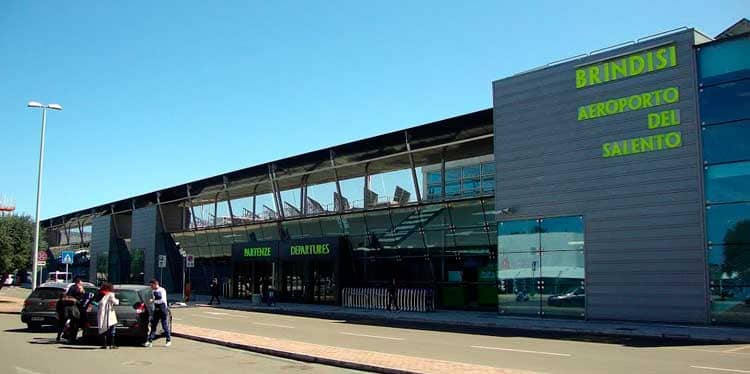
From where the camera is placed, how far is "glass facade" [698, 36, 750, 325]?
2022 centimetres

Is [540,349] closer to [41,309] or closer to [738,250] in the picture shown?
[738,250]

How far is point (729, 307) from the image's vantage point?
20172 mm

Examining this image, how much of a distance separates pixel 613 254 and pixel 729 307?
13.5ft

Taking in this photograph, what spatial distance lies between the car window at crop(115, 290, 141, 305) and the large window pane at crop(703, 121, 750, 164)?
18.0 meters

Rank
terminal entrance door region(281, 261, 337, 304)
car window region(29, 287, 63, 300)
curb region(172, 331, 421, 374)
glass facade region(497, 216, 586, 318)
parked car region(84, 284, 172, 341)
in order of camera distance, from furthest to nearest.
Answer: terminal entrance door region(281, 261, 337, 304) → glass facade region(497, 216, 586, 318) → car window region(29, 287, 63, 300) → parked car region(84, 284, 172, 341) → curb region(172, 331, 421, 374)

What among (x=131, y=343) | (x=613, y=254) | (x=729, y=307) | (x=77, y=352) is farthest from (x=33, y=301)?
(x=729, y=307)

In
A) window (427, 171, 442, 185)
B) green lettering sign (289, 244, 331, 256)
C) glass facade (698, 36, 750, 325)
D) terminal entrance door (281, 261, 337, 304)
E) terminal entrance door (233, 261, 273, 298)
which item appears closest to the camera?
glass facade (698, 36, 750, 325)

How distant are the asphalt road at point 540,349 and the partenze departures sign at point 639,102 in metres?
7.80

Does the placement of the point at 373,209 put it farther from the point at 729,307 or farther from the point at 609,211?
the point at 729,307

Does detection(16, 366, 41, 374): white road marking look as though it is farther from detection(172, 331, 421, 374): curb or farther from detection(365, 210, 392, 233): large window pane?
detection(365, 210, 392, 233): large window pane

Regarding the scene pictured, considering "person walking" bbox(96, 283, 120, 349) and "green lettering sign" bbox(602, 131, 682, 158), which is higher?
"green lettering sign" bbox(602, 131, 682, 158)

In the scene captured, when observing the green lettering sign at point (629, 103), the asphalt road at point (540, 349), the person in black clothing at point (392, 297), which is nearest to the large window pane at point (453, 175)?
the person in black clothing at point (392, 297)

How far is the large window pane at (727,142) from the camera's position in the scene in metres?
20.5

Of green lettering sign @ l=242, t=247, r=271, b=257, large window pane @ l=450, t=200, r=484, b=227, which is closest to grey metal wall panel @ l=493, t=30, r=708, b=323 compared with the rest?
large window pane @ l=450, t=200, r=484, b=227
